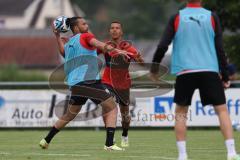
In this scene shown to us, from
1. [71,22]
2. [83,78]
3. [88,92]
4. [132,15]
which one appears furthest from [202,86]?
[132,15]

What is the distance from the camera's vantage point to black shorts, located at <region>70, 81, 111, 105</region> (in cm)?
1445

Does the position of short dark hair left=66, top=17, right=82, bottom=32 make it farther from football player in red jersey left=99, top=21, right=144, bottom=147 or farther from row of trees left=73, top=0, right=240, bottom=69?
row of trees left=73, top=0, right=240, bottom=69

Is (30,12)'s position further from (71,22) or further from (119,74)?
(71,22)

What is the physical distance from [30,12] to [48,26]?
3.29m

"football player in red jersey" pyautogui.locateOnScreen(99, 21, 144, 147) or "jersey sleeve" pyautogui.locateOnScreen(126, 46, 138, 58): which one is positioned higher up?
"jersey sleeve" pyautogui.locateOnScreen(126, 46, 138, 58)

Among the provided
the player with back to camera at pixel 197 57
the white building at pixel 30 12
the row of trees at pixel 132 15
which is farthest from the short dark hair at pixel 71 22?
the white building at pixel 30 12

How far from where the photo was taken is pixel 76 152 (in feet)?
45.8

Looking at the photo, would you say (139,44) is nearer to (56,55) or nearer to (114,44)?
(56,55)

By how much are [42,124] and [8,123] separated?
92 cm

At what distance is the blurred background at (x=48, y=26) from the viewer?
6762 cm

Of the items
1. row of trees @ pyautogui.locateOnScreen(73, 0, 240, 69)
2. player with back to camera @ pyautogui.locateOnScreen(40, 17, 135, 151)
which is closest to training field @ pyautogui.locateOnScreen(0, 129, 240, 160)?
player with back to camera @ pyautogui.locateOnScreen(40, 17, 135, 151)

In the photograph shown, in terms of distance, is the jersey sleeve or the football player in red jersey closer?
the jersey sleeve

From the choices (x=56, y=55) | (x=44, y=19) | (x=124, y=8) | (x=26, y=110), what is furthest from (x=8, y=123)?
(x=124, y=8)

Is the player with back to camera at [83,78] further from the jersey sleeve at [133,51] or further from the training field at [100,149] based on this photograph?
the jersey sleeve at [133,51]
